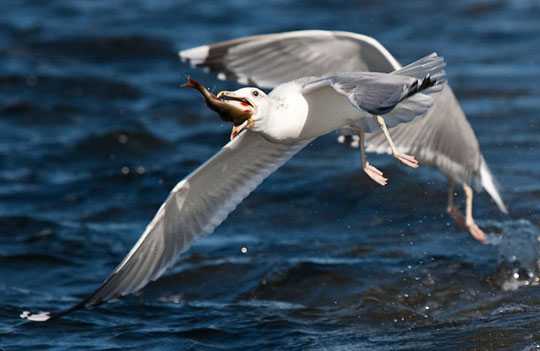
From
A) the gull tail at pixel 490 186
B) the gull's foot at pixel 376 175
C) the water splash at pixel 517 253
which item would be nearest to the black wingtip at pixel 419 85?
the gull's foot at pixel 376 175

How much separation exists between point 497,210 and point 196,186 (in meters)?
2.48

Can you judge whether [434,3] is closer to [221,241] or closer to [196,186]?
[221,241]

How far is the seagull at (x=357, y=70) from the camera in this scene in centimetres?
666

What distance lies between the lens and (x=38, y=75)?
11.5 meters

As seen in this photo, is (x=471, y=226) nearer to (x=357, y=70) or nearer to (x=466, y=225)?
(x=466, y=225)

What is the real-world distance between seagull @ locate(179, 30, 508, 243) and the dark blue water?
1.13ft

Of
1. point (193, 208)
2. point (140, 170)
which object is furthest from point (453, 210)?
point (140, 170)

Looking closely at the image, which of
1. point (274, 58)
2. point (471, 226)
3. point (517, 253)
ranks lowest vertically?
point (517, 253)

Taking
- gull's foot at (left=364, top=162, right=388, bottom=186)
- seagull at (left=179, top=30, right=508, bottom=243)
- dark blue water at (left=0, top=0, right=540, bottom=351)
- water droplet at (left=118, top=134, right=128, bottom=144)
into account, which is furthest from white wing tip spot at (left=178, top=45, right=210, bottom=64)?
water droplet at (left=118, top=134, right=128, bottom=144)

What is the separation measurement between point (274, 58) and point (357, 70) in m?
0.49

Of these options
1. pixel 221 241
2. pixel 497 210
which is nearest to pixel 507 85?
pixel 497 210

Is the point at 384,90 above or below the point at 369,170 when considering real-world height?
above

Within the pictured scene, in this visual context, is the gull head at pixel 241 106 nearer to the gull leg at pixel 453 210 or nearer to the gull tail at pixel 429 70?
the gull tail at pixel 429 70

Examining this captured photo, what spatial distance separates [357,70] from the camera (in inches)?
265
